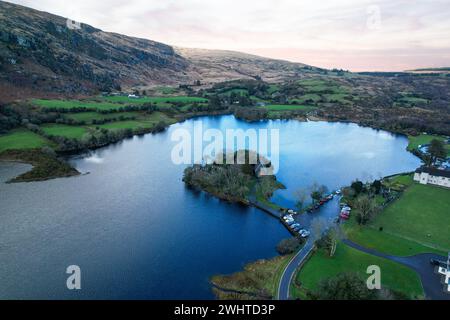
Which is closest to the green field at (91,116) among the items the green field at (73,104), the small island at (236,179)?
the green field at (73,104)

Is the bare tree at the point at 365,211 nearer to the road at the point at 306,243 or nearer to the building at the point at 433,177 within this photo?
the road at the point at 306,243

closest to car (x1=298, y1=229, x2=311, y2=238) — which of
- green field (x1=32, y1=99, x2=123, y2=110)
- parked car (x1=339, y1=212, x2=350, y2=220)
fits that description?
parked car (x1=339, y1=212, x2=350, y2=220)

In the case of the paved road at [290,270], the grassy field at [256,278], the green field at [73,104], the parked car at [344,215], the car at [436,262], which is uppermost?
the green field at [73,104]

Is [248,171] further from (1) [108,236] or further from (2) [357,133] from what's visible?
(2) [357,133]

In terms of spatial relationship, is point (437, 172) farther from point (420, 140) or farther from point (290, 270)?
point (420, 140)

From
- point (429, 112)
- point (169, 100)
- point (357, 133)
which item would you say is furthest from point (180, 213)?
point (429, 112)

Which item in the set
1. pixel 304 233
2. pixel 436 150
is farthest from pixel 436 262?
pixel 436 150
